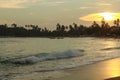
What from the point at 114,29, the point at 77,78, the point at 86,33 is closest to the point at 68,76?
the point at 77,78

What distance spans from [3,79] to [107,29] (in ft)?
557

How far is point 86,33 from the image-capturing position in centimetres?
19738

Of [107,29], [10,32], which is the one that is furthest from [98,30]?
[10,32]

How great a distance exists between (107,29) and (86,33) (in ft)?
55.1

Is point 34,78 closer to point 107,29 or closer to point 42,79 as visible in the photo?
point 42,79

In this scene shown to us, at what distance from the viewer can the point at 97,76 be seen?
17656 millimetres

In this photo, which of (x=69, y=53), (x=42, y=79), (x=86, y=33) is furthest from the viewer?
(x=86, y=33)

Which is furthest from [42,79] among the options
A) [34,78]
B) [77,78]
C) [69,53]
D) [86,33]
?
[86,33]

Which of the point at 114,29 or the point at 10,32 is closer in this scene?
the point at 114,29

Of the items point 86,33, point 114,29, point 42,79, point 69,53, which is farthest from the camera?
point 86,33

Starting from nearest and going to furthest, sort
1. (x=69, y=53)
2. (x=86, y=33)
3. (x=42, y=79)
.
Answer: (x=42, y=79) < (x=69, y=53) < (x=86, y=33)

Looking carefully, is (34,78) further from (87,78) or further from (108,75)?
(108,75)

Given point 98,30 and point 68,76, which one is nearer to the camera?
point 68,76

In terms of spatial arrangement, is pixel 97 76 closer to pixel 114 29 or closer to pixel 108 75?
pixel 108 75
